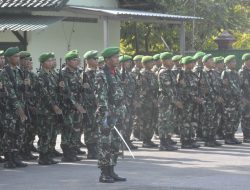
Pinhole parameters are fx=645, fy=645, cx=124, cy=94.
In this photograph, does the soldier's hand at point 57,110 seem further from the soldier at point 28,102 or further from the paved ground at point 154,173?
the paved ground at point 154,173

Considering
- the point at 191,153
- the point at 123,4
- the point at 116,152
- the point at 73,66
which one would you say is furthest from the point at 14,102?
the point at 123,4

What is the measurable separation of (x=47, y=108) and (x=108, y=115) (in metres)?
2.53

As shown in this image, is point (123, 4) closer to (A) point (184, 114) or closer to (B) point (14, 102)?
(A) point (184, 114)

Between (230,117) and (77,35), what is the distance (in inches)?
355

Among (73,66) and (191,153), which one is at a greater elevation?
(73,66)

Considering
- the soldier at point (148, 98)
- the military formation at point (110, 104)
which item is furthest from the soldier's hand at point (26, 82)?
the soldier at point (148, 98)

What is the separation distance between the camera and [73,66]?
11641mm

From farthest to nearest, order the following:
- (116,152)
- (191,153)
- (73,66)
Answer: (191,153), (73,66), (116,152)

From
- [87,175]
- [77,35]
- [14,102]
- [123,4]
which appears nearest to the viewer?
[87,175]

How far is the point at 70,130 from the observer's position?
461 inches

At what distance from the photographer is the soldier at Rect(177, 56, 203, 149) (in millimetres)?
13414

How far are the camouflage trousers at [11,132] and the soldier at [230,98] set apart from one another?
16.8 ft

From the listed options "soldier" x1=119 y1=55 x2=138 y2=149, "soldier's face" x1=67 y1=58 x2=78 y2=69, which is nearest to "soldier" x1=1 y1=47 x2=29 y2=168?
"soldier's face" x1=67 y1=58 x2=78 y2=69

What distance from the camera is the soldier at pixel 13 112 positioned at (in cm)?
1082
